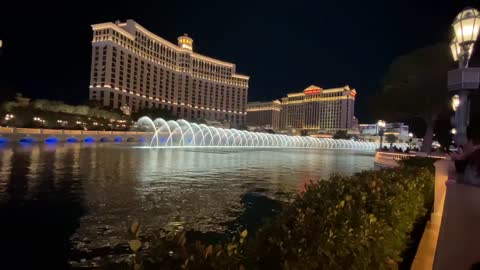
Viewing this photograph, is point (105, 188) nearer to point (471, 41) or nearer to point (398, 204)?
point (398, 204)

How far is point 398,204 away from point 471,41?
A: 4.04 meters

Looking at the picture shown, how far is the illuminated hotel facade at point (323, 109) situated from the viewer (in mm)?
177137

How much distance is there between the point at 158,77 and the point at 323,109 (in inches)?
3531

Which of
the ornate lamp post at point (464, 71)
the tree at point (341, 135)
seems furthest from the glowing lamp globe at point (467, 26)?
the tree at point (341, 135)

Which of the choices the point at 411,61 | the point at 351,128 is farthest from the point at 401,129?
the point at 411,61

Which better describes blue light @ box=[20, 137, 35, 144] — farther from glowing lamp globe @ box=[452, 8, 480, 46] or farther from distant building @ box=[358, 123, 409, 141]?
distant building @ box=[358, 123, 409, 141]

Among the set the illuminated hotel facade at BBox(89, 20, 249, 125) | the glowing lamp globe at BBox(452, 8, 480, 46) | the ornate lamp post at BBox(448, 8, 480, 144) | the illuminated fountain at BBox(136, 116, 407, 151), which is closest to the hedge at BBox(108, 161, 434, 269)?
the ornate lamp post at BBox(448, 8, 480, 144)

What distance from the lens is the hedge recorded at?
222 centimetres

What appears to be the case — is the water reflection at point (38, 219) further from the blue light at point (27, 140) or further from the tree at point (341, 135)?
the tree at point (341, 135)

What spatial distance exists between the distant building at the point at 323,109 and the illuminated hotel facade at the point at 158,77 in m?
32.2

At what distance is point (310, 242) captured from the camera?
9.87ft

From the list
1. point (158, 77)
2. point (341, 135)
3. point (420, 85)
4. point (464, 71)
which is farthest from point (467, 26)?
point (341, 135)

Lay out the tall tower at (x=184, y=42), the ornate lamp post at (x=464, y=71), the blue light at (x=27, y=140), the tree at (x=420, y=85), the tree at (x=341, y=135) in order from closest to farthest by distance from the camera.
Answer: the ornate lamp post at (x=464, y=71) → the tree at (x=420, y=85) → the blue light at (x=27, y=140) → the tree at (x=341, y=135) → the tall tower at (x=184, y=42)

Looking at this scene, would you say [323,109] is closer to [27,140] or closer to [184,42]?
[184,42]
